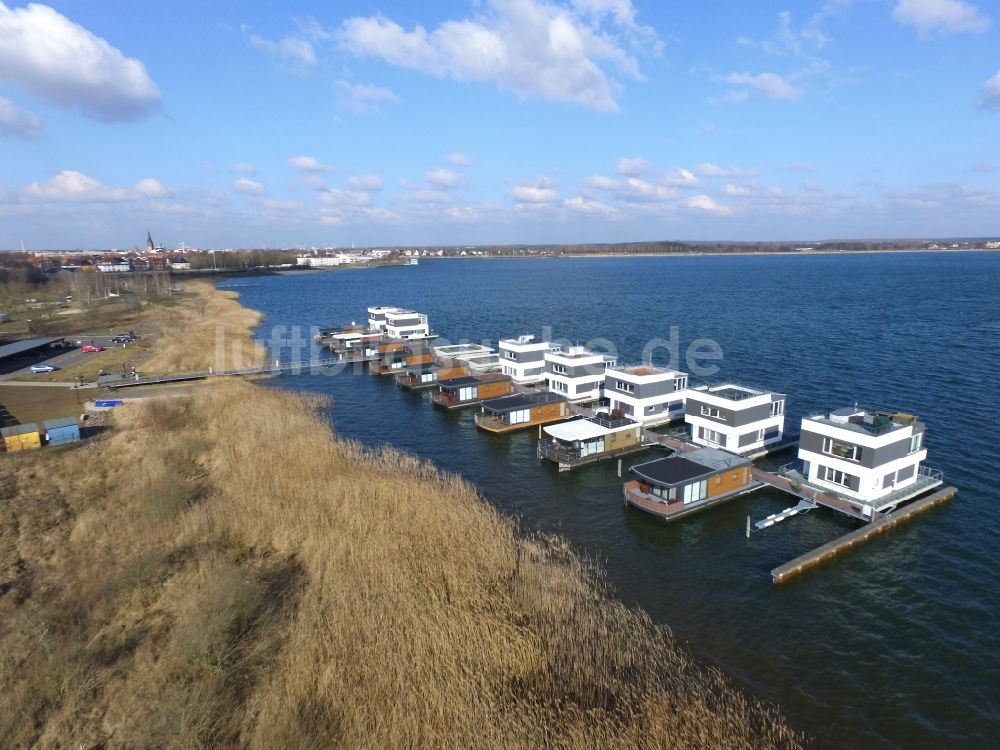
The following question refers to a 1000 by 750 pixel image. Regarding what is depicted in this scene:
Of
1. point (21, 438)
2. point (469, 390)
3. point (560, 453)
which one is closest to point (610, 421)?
point (560, 453)

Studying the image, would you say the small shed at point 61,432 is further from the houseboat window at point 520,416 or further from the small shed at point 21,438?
the houseboat window at point 520,416

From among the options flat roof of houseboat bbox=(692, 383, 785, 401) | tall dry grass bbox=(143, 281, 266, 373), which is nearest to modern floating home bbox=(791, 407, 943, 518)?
flat roof of houseboat bbox=(692, 383, 785, 401)

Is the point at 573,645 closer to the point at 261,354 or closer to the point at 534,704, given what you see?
the point at 534,704

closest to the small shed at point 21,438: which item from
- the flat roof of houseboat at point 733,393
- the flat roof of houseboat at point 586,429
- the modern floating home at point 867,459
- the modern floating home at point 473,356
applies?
the flat roof of houseboat at point 586,429

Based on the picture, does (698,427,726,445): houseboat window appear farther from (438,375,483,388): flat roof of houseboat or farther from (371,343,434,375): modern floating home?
(371,343,434,375): modern floating home

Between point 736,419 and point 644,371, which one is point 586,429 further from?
point 736,419
